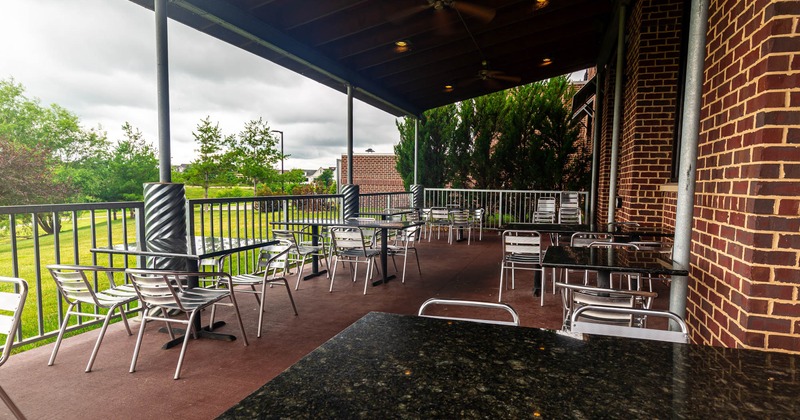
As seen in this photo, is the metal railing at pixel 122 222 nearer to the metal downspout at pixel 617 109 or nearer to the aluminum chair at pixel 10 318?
the aluminum chair at pixel 10 318

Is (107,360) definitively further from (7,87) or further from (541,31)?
(7,87)

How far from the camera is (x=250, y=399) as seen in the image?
761 mm

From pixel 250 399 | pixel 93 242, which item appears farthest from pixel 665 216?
pixel 93 242

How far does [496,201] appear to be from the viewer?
1100 cm

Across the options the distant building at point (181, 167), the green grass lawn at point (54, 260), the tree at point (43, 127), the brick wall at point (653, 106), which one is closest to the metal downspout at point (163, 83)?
the green grass lawn at point (54, 260)

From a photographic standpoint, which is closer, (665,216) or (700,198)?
(700,198)

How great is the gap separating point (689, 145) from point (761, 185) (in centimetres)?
69

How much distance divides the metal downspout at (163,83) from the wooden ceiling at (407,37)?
0.58 m

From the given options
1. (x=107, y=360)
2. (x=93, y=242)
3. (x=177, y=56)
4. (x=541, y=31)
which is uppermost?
(x=177, y=56)

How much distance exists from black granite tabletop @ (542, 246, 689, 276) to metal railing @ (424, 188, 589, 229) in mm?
7369

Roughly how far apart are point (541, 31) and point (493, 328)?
685cm

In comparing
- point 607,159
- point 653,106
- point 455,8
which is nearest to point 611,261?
point 653,106

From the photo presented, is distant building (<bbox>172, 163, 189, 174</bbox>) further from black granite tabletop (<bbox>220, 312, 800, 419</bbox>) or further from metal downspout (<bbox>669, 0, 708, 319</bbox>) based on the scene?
black granite tabletop (<bbox>220, 312, 800, 419</bbox>)

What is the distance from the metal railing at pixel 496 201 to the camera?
1036 centimetres
